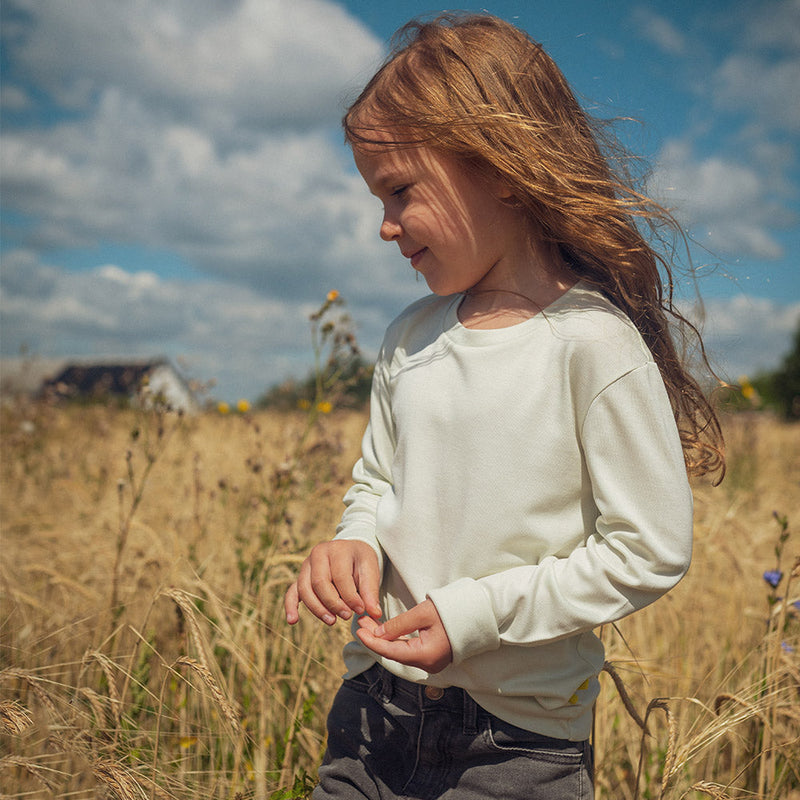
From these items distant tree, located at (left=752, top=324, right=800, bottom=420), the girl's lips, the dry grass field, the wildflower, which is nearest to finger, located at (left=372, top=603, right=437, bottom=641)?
the dry grass field

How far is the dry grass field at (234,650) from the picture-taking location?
1333 millimetres

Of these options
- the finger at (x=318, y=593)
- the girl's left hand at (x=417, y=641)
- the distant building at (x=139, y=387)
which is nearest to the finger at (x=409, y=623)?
the girl's left hand at (x=417, y=641)

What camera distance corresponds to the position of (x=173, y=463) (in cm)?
491

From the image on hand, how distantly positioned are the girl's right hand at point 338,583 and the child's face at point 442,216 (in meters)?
0.52

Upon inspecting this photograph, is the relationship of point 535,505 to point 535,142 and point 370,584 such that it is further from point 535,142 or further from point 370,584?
point 535,142

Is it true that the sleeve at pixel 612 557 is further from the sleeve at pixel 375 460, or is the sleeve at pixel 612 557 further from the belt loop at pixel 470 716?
the sleeve at pixel 375 460

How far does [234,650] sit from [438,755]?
626 mm

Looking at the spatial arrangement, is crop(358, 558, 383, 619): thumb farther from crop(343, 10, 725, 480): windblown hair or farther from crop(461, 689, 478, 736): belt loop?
crop(343, 10, 725, 480): windblown hair

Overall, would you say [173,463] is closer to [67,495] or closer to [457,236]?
[67,495]

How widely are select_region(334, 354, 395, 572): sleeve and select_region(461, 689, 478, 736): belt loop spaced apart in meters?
0.38

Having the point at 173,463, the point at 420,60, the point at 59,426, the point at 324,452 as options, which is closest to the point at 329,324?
the point at 324,452

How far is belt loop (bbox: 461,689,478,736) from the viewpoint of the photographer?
3.85 feet

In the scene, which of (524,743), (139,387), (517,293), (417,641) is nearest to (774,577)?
(524,743)

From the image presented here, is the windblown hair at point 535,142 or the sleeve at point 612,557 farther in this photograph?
the windblown hair at point 535,142
